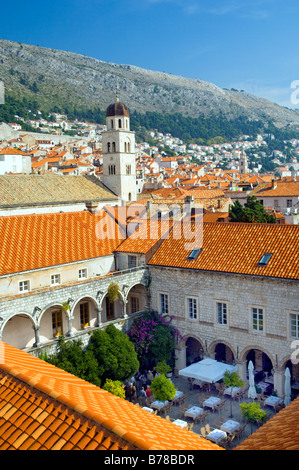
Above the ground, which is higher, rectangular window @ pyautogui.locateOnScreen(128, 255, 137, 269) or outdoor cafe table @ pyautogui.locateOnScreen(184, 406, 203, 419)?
rectangular window @ pyautogui.locateOnScreen(128, 255, 137, 269)

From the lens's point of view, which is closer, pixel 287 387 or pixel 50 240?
pixel 287 387

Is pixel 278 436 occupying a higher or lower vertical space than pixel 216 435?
higher

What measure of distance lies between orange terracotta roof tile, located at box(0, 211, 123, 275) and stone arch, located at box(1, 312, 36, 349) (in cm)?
252

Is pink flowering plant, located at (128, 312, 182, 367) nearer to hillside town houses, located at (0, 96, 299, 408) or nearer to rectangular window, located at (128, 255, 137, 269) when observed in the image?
hillside town houses, located at (0, 96, 299, 408)

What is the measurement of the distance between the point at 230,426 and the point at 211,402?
2.52 meters

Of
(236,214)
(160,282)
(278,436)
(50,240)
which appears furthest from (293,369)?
(236,214)

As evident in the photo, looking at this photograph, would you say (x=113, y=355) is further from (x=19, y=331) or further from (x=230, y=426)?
(x=230, y=426)

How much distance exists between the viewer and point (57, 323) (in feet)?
79.0

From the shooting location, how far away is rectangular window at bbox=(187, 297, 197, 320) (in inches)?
998

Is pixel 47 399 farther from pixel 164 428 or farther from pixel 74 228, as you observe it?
pixel 74 228

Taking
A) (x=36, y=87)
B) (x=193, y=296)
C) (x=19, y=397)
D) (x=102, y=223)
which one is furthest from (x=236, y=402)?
(x=36, y=87)

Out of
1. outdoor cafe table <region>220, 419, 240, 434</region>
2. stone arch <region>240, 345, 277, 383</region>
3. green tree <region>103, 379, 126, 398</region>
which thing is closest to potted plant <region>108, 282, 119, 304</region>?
green tree <region>103, 379, 126, 398</region>

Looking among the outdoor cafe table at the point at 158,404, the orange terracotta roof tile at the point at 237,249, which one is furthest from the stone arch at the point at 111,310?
the outdoor cafe table at the point at 158,404

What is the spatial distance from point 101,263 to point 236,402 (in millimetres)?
11743
